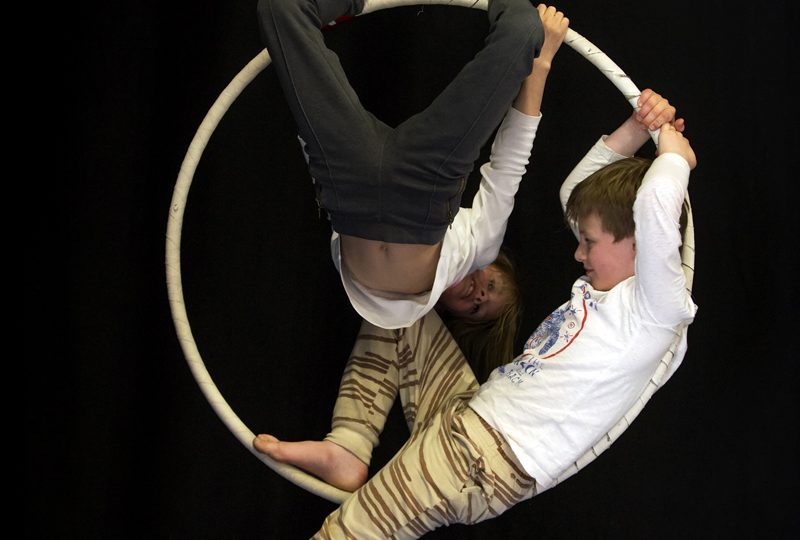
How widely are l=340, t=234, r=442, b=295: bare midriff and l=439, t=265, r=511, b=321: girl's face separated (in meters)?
0.19

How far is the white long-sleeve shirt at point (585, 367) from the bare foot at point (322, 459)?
0.27m

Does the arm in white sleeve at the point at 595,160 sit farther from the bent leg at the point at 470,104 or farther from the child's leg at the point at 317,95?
the child's leg at the point at 317,95

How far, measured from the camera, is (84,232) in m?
2.08

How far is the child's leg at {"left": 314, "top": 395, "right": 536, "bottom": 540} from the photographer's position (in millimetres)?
1726

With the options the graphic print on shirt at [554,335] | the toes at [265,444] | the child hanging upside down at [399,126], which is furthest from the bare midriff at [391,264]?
the toes at [265,444]

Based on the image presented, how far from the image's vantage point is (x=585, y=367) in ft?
5.54

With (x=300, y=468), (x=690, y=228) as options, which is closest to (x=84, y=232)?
(x=300, y=468)

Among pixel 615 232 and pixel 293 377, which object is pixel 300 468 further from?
pixel 615 232

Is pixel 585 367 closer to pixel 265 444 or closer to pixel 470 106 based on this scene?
pixel 470 106

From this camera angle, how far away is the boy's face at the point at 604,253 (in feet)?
5.62

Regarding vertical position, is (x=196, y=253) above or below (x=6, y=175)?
below

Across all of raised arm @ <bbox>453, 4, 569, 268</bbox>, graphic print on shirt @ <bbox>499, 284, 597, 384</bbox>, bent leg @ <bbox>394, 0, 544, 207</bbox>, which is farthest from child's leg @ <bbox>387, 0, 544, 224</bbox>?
graphic print on shirt @ <bbox>499, 284, 597, 384</bbox>

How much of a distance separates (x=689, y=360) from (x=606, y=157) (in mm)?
645

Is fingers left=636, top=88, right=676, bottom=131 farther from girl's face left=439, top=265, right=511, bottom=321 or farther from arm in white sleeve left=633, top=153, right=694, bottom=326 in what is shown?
girl's face left=439, top=265, right=511, bottom=321
